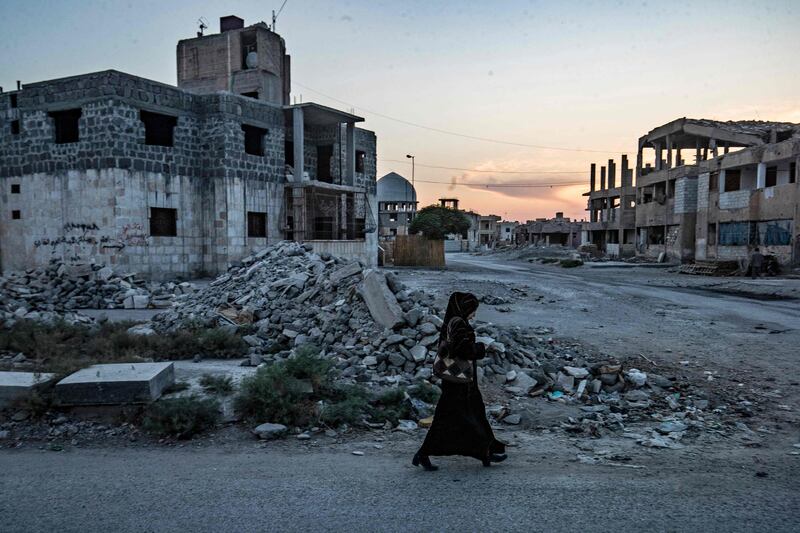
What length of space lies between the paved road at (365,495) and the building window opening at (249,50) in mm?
27925

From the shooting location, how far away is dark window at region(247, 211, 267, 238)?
74.5ft

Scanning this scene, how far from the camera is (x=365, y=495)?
143 inches

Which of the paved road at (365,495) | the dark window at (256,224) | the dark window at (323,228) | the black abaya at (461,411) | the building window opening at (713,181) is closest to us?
the paved road at (365,495)

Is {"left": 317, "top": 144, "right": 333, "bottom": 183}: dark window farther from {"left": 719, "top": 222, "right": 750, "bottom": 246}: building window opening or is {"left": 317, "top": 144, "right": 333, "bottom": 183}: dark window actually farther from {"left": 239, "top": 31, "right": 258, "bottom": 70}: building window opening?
{"left": 719, "top": 222, "right": 750, "bottom": 246}: building window opening

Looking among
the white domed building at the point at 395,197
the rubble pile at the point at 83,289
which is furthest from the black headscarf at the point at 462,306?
the white domed building at the point at 395,197

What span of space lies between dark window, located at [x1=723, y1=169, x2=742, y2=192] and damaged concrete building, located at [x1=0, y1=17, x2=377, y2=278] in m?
21.7

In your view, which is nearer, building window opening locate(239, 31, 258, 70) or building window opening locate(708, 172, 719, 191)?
building window opening locate(239, 31, 258, 70)

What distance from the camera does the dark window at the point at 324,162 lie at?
27.8 metres

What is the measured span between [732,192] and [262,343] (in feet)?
97.6

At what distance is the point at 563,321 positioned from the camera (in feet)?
38.8

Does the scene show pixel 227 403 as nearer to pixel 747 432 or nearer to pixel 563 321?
pixel 747 432

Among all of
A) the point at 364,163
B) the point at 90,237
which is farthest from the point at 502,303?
the point at 364,163

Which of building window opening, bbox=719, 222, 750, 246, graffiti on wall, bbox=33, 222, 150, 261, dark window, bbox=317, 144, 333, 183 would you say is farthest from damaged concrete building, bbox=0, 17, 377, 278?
building window opening, bbox=719, 222, 750, 246

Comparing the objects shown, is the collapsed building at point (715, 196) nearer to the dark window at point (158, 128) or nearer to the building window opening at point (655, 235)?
the building window opening at point (655, 235)
